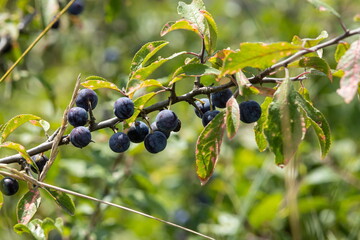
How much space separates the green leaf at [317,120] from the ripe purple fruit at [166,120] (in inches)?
12.6

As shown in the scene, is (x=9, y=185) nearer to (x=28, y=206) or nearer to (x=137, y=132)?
(x=28, y=206)

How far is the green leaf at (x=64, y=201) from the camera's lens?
53.2 inches

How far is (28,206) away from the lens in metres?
1.33

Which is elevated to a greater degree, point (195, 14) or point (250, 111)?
Answer: point (195, 14)

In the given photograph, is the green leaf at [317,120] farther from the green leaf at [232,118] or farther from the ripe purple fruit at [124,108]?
the ripe purple fruit at [124,108]

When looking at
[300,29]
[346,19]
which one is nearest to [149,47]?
[300,29]

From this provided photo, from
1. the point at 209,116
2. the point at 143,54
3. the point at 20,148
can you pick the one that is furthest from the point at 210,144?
the point at 20,148

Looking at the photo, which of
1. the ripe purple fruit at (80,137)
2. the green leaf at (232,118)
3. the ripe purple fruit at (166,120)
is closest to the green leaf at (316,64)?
the green leaf at (232,118)

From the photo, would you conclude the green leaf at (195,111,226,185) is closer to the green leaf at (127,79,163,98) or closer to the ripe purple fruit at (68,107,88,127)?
the green leaf at (127,79,163,98)

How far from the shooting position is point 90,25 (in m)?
4.48

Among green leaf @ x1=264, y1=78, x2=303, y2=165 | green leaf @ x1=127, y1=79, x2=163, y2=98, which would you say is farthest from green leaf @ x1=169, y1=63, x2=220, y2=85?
green leaf @ x1=264, y1=78, x2=303, y2=165

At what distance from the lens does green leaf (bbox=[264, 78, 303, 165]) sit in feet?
3.77

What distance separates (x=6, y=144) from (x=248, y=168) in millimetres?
2290

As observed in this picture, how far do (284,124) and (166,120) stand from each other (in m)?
0.32
